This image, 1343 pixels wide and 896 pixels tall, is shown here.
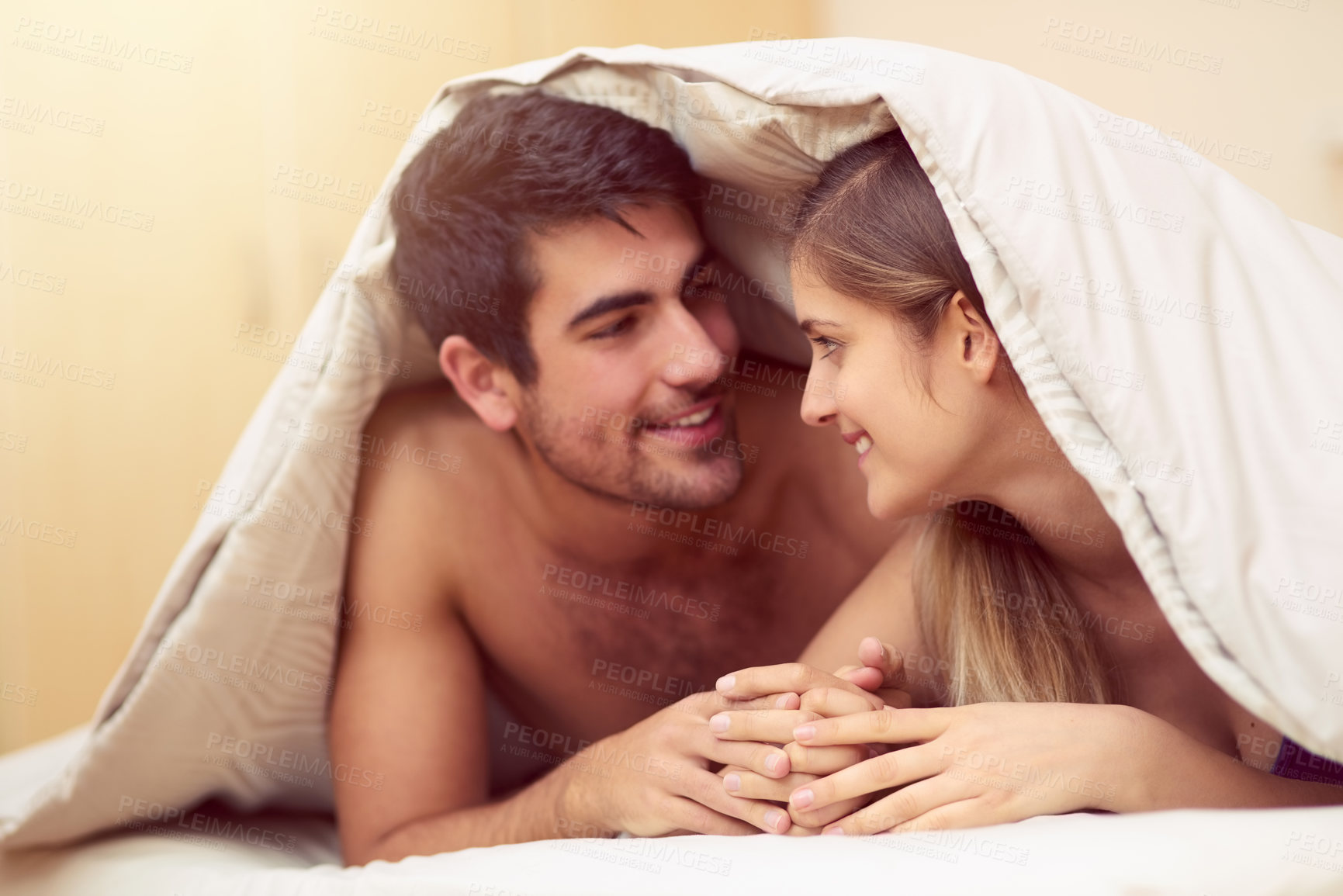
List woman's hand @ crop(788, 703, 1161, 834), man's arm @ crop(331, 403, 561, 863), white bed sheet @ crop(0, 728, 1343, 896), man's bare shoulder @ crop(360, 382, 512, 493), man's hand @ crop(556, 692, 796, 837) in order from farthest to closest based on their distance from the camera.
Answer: man's bare shoulder @ crop(360, 382, 512, 493) → man's arm @ crop(331, 403, 561, 863) → man's hand @ crop(556, 692, 796, 837) → woman's hand @ crop(788, 703, 1161, 834) → white bed sheet @ crop(0, 728, 1343, 896)

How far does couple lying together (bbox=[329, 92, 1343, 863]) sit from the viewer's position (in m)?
0.71

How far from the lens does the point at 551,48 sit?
2.02 meters

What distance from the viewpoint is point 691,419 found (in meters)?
1.11

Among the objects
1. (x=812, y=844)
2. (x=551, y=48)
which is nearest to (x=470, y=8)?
(x=551, y=48)

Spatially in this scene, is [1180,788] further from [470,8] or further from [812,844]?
[470,8]

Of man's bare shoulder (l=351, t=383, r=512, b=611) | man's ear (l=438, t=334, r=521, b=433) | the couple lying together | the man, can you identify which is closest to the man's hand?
the couple lying together

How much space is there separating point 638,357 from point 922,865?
641 mm

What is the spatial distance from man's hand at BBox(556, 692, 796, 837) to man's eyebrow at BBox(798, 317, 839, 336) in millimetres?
305

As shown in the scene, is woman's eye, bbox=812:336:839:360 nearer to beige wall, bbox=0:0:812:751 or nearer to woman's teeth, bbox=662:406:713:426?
woman's teeth, bbox=662:406:713:426

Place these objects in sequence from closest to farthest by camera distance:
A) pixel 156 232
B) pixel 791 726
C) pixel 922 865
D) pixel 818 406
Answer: pixel 922 865
pixel 791 726
pixel 818 406
pixel 156 232

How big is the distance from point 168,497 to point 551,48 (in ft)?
3.87

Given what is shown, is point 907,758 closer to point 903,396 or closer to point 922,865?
point 922,865

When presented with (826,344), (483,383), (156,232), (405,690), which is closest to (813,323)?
(826,344)

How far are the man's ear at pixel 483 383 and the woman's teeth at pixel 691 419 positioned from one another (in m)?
0.19
